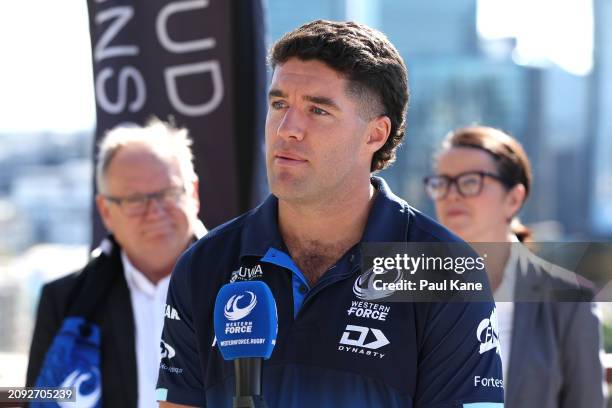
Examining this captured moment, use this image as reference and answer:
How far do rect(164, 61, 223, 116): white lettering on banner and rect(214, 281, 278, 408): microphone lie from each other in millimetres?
2099

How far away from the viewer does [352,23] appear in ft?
10.1

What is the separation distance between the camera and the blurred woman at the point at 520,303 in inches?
158

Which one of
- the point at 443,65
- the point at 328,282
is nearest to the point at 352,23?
the point at 328,282

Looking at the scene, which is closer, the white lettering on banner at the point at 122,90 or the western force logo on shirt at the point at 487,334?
the western force logo on shirt at the point at 487,334

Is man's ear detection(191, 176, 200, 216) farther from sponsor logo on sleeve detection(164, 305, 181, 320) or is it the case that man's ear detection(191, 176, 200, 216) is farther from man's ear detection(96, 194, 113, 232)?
sponsor logo on sleeve detection(164, 305, 181, 320)

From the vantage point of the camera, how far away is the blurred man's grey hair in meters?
4.33

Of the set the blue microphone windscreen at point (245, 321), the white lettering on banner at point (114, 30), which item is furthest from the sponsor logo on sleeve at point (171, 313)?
the white lettering on banner at point (114, 30)

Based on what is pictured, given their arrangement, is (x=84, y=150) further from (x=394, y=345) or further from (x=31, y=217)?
(x=394, y=345)

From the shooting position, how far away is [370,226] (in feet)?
9.77

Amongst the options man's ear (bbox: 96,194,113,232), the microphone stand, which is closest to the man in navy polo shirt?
the microphone stand

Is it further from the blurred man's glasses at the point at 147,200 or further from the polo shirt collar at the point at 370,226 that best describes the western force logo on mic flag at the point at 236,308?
the blurred man's glasses at the point at 147,200

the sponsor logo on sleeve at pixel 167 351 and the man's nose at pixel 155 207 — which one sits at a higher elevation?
the man's nose at pixel 155 207

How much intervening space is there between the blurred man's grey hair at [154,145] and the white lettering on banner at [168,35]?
43 centimetres

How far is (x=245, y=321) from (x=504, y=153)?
2.40 meters
